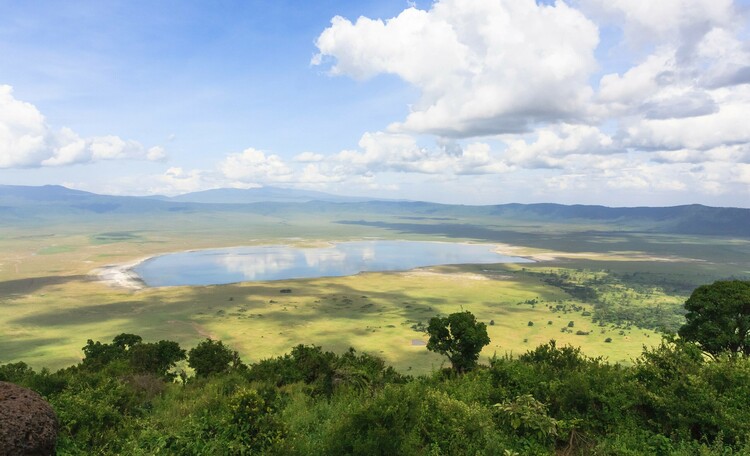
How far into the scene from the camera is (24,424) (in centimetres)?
1255

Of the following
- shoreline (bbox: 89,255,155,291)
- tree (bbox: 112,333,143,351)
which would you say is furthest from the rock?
shoreline (bbox: 89,255,155,291)

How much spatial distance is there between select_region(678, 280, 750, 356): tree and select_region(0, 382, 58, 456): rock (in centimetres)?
4763

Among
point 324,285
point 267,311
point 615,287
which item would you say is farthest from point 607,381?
point 615,287

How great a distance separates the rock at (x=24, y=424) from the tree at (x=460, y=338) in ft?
122

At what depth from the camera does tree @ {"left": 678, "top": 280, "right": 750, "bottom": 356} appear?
1489 inches

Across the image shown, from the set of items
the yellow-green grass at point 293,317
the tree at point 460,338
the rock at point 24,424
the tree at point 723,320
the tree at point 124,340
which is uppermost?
the rock at point 24,424

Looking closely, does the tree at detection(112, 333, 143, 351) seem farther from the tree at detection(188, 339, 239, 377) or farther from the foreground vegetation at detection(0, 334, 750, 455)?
the foreground vegetation at detection(0, 334, 750, 455)

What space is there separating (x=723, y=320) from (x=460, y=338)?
82.3ft

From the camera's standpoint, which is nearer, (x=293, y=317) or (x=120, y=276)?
(x=293, y=317)

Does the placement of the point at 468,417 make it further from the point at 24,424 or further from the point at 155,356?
the point at 155,356

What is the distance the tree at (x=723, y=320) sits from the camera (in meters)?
A: 37.8

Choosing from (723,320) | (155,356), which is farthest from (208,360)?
(723,320)

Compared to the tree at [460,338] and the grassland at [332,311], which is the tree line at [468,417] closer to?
the tree at [460,338]

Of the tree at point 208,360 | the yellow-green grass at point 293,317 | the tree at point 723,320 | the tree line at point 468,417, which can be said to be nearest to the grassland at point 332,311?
the yellow-green grass at point 293,317
